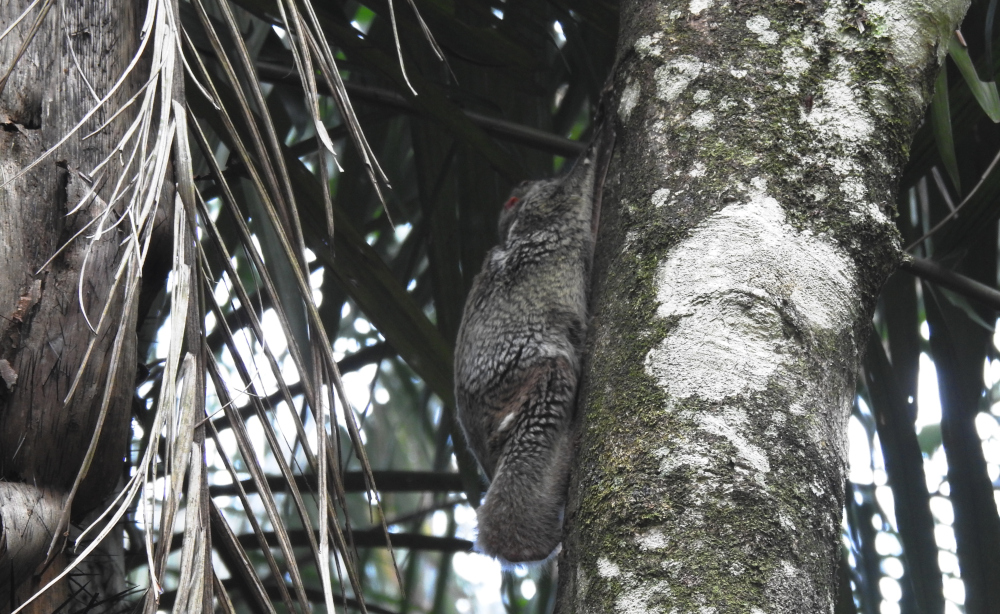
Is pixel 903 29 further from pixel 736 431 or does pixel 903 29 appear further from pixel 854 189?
pixel 736 431

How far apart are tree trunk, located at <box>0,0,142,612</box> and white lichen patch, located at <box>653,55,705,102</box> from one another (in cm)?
118

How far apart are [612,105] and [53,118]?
131cm

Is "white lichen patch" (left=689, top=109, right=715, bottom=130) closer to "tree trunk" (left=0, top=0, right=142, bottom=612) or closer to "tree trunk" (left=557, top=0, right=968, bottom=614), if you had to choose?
"tree trunk" (left=557, top=0, right=968, bottom=614)

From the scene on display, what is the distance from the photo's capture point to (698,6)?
7.07ft

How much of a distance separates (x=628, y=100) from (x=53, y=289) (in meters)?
1.32

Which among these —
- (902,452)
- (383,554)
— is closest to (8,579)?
(902,452)

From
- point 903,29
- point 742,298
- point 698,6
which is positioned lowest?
point 742,298

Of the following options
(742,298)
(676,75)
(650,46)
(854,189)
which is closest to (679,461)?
(742,298)

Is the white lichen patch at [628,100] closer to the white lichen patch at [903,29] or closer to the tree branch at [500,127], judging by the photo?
the white lichen patch at [903,29]

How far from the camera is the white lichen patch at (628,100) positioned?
2.15 m

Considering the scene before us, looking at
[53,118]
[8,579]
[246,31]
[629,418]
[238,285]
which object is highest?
[246,31]

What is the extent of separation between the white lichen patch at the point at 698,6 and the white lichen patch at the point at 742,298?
1.76 feet

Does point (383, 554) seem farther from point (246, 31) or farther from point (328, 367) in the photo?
point (328, 367)

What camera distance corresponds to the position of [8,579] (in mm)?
1563
